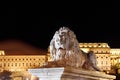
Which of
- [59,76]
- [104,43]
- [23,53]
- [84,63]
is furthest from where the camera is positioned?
[23,53]

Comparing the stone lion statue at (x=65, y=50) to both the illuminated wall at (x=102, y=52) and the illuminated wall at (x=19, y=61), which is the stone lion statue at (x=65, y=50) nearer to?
the illuminated wall at (x=102, y=52)

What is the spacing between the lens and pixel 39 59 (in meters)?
132

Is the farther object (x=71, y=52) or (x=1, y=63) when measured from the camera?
(x=1, y=63)

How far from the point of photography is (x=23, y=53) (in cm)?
13725

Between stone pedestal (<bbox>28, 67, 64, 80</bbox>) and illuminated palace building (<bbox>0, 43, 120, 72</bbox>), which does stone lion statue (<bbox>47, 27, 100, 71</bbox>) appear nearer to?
stone pedestal (<bbox>28, 67, 64, 80</bbox>)

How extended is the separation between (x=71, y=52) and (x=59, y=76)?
33.1 inches

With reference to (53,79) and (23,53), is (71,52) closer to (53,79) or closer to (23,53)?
(53,79)

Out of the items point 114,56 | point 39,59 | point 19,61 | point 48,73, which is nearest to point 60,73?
point 48,73

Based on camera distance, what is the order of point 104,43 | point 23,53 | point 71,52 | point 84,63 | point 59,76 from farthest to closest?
point 23,53
point 104,43
point 84,63
point 71,52
point 59,76

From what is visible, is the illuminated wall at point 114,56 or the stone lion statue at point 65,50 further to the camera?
the illuminated wall at point 114,56

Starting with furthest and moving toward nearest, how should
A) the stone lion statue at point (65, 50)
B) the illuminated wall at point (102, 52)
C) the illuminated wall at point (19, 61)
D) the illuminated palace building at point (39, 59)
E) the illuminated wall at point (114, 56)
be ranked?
the illuminated wall at point (114, 56) → the illuminated wall at point (19, 61) → the illuminated palace building at point (39, 59) → the illuminated wall at point (102, 52) → the stone lion statue at point (65, 50)

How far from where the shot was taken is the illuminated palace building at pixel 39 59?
12600cm

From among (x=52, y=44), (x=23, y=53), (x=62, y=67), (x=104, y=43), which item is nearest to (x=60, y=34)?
(x=52, y=44)

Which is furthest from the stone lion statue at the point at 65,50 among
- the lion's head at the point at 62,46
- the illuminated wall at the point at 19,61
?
the illuminated wall at the point at 19,61
